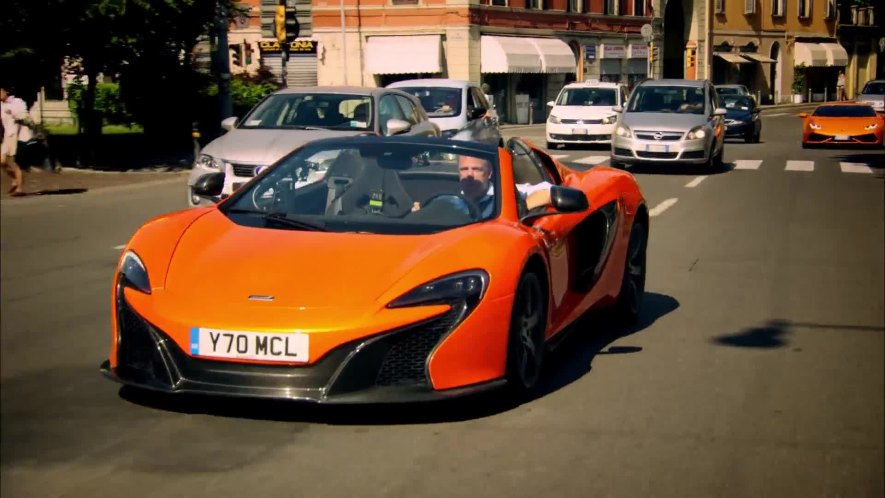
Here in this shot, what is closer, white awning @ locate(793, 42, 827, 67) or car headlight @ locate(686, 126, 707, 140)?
car headlight @ locate(686, 126, 707, 140)

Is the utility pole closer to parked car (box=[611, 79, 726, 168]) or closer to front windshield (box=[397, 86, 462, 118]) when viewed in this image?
front windshield (box=[397, 86, 462, 118])

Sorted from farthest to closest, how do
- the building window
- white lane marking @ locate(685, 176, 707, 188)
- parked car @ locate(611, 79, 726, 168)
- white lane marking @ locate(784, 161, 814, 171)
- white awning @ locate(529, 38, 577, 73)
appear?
the building window, white awning @ locate(529, 38, 577, 73), white lane marking @ locate(784, 161, 814, 171), parked car @ locate(611, 79, 726, 168), white lane marking @ locate(685, 176, 707, 188)

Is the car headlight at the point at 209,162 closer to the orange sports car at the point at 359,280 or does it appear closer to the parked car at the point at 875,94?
the orange sports car at the point at 359,280

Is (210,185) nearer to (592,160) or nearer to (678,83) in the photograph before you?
(678,83)

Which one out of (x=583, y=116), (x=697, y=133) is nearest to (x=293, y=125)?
(x=697, y=133)

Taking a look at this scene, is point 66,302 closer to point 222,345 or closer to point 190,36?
point 222,345

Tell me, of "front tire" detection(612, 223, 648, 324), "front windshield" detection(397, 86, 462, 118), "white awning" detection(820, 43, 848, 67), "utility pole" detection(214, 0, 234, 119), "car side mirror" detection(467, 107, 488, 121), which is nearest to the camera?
"front tire" detection(612, 223, 648, 324)

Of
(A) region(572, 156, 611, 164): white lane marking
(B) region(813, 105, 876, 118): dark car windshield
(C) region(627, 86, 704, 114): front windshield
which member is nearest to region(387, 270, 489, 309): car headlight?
(C) region(627, 86, 704, 114): front windshield

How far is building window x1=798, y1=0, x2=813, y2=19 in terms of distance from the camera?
277ft

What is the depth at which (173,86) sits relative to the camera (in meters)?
28.0

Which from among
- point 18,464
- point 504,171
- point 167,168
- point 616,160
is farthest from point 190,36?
point 18,464

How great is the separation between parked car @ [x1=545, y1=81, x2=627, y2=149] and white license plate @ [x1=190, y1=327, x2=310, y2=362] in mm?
27190

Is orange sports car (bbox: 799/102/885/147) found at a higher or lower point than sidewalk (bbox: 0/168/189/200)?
lower

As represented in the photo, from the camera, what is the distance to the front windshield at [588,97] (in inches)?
1314
